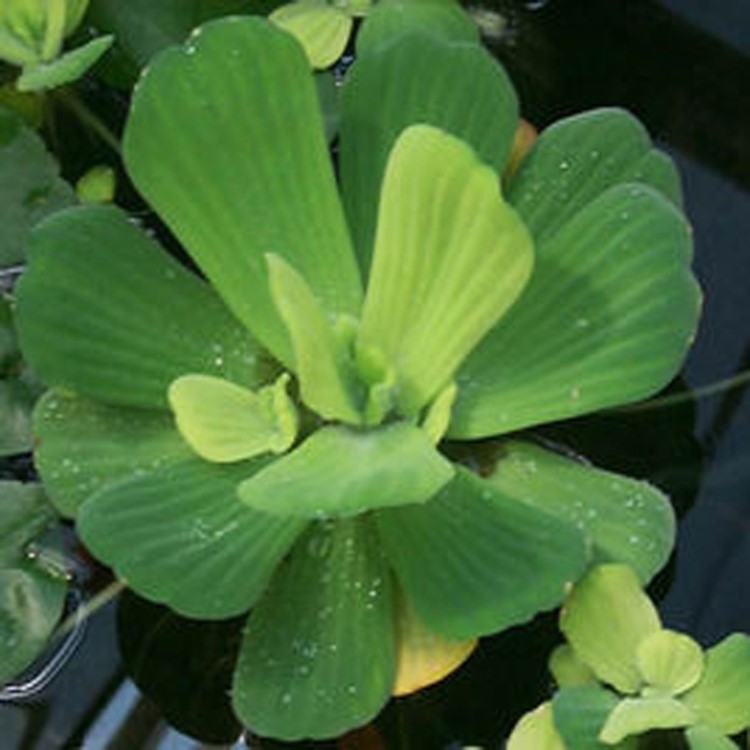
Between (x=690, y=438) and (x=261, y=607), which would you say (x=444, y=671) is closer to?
(x=261, y=607)

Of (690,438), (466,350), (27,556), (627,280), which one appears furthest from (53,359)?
(690,438)

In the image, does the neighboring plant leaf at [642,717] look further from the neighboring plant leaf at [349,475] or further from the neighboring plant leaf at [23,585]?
the neighboring plant leaf at [23,585]

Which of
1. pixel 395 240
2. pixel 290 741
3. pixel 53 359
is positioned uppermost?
pixel 395 240

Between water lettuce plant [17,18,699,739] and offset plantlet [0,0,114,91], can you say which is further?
offset plantlet [0,0,114,91]

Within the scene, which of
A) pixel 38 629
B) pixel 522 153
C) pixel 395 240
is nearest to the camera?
pixel 395 240

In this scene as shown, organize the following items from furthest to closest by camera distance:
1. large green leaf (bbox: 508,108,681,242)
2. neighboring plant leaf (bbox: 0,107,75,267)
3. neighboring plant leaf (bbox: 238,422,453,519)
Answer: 1. neighboring plant leaf (bbox: 0,107,75,267)
2. large green leaf (bbox: 508,108,681,242)
3. neighboring plant leaf (bbox: 238,422,453,519)

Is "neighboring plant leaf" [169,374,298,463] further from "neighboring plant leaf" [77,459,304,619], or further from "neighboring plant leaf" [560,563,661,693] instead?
"neighboring plant leaf" [560,563,661,693]

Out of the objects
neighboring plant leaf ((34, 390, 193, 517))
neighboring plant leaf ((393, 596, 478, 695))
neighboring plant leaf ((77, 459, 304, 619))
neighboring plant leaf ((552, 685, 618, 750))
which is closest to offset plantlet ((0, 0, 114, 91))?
neighboring plant leaf ((34, 390, 193, 517))
